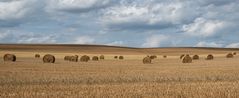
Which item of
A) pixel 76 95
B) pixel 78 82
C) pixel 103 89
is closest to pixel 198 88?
pixel 103 89

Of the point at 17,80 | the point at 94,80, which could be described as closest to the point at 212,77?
the point at 94,80

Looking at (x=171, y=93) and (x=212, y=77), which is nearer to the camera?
(x=171, y=93)

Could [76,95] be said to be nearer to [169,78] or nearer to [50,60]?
[169,78]

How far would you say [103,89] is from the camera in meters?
16.4

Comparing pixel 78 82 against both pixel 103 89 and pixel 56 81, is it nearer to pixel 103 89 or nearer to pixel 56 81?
pixel 56 81

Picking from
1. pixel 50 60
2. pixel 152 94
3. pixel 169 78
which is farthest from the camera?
pixel 50 60

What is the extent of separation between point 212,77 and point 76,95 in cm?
974

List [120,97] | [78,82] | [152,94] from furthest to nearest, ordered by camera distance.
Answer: [78,82], [152,94], [120,97]

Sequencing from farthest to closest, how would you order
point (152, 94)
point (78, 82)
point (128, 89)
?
point (78, 82)
point (128, 89)
point (152, 94)

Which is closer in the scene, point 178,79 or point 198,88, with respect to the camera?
point 198,88

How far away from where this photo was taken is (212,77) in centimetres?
2230

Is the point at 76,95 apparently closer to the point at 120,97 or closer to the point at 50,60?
the point at 120,97

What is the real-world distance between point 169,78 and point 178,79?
53cm

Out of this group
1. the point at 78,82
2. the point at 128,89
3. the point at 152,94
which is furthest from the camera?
the point at 78,82
